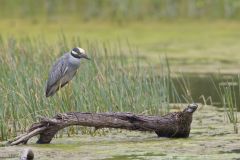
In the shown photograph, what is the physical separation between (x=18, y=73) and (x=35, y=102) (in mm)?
831

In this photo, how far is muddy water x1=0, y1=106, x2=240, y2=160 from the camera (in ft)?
23.0

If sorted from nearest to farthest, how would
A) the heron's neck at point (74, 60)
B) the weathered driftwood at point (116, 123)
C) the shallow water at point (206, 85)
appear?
the weathered driftwood at point (116, 123) < the heron's neck at point (74, 60) < the shallow water at point (206, 85)

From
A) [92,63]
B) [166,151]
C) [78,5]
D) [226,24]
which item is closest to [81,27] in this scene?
[78,5]

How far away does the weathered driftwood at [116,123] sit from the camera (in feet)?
24.2

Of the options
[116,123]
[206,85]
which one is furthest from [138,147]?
[206,85]

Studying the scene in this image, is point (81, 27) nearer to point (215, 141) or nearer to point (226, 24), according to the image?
point (226, 24)

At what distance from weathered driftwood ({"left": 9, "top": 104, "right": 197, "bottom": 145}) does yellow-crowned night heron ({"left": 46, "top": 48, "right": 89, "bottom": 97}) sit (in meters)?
Answer: 1.17

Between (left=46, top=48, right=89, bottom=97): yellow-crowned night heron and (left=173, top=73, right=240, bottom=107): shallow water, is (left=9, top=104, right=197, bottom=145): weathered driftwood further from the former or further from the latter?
(left=173, top=73, right=240, bottom=107): shallow water

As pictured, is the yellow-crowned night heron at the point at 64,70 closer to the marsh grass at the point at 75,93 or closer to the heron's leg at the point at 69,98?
the marsh grass at the point at 75,93

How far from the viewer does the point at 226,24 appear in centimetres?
1822

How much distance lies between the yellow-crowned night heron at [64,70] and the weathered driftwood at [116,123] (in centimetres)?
117

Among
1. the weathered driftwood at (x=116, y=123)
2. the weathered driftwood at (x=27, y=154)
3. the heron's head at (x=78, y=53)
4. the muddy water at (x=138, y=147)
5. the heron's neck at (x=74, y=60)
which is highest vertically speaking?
the heron's head at (x=78, y=53)

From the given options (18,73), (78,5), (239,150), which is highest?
(78,5)

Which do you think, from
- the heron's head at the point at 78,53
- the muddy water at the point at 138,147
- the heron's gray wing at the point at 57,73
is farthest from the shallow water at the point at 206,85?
the muddy water at the point at 138,147
